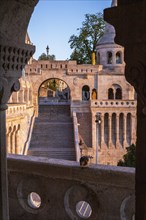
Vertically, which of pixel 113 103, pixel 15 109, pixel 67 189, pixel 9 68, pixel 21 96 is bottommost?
pixel 67 189

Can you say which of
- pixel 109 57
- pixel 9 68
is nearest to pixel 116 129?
pixel 109 57

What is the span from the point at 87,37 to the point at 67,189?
4603cm

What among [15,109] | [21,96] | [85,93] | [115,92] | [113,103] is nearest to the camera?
[15,109]

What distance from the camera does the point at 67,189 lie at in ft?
14.6

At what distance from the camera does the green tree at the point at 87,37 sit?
4906cm

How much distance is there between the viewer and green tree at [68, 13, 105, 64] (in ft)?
161

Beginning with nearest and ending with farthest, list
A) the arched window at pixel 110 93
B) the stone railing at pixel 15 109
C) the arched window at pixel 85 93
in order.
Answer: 1. the stone railing at pixel 15 109
2. the arched window at pixel 110 93
3. the arched window at pixel 85 93

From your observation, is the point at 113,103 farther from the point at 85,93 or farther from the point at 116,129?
the point at 85,93

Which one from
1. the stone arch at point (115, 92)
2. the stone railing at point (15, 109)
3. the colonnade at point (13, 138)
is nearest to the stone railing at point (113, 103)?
the stone arch at point (115, 92)

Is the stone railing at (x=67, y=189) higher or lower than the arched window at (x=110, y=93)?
lower

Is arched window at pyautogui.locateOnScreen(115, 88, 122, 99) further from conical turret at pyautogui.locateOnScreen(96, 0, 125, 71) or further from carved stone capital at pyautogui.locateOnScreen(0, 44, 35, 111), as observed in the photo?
carved stone capital at pyautogui.locateOnScreen(0, 44, 35, 111)

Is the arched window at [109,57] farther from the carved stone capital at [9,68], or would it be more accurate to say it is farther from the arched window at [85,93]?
the carved stone capital at [9,68]

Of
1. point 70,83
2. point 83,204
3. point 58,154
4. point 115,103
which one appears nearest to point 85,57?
point 70,83

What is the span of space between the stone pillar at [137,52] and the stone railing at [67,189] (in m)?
1.34
